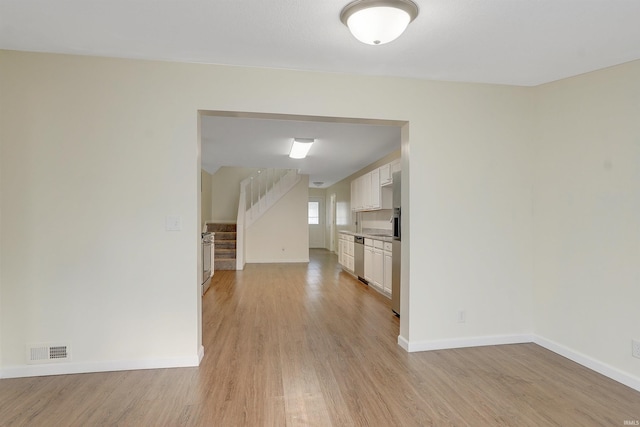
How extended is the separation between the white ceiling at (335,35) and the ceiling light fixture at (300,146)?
211 centimetres

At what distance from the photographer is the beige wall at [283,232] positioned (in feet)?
28.2

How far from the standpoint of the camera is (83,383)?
2.37 meters

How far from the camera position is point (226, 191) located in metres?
9.69

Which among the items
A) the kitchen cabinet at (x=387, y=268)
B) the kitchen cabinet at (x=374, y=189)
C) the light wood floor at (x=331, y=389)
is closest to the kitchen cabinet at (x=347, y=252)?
the kitchen cabinet at (x=374, y=189)

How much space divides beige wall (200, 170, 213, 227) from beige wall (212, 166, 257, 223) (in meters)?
0.19

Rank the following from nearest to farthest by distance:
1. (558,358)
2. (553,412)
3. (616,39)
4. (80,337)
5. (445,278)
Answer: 1. (553,412)
2. (616,39)
3. (80,337)
4. (558,358)
5. (445,278)

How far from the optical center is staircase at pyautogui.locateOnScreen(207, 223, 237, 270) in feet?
24.4

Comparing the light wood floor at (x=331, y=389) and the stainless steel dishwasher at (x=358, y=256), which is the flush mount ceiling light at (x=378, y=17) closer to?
the light wood floor at (x=331, y=389)

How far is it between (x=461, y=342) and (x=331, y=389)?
4.73 feet

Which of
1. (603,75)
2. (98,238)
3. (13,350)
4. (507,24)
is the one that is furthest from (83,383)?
(603,75)

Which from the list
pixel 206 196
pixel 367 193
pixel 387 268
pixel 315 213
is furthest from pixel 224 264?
pixel 315 213

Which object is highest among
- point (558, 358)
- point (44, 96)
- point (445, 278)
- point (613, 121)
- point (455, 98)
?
point (455, 98)

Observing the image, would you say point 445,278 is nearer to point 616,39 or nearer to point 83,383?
point 616,39

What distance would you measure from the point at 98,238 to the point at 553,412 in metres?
3.42
